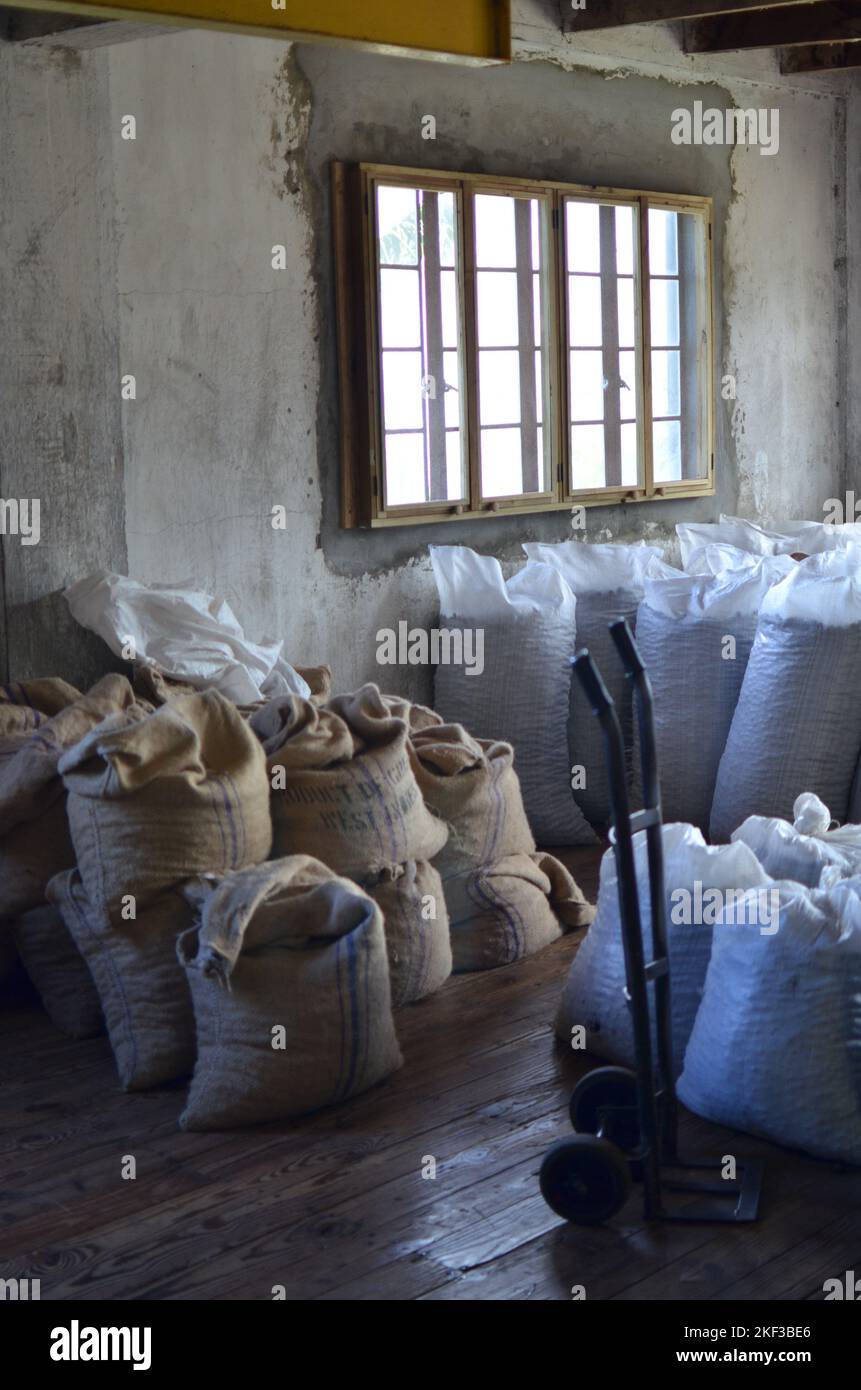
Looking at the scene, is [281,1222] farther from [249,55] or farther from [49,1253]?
[249,55]

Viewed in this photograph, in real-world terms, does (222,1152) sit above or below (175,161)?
below

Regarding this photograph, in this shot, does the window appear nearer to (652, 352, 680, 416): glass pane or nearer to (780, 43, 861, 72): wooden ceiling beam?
(652, 352, 680, 416): glass pane

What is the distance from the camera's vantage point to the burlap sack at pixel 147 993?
3.52m

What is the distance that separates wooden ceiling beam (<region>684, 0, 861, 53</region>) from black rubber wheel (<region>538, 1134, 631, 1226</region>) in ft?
16.6

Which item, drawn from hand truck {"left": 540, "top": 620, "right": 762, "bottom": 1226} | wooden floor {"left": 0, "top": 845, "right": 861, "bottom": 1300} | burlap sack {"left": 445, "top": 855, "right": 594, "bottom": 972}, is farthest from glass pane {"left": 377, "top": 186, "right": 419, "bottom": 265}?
hand truck {"left": 540, "top": 620, "right": 762, "bottom": 1226}

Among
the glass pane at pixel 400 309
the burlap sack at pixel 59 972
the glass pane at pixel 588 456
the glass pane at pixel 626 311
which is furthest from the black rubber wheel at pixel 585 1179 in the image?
the glass pane at pixel 626 311

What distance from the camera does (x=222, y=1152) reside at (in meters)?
3.18

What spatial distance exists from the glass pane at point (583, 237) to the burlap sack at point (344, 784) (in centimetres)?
295

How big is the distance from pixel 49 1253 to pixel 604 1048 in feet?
4.28

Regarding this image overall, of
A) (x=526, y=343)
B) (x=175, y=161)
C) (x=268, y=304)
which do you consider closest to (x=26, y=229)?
(x=175, y=161)

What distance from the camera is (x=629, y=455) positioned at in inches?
265

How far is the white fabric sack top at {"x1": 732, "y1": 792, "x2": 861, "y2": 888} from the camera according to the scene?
3.42 m

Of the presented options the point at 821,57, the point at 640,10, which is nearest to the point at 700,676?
the point at 640,10

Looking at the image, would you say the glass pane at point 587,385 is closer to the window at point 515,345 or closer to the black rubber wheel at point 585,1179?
the window at point 515,345
